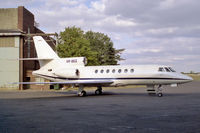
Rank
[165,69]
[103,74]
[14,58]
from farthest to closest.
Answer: [14,58]
[103,74]
[165,69]

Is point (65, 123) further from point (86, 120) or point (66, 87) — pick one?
point (66, 87)

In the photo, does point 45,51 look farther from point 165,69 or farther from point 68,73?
point 165,69

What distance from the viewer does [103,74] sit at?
2216 centimetres

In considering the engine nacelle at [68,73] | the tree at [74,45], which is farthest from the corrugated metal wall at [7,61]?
the engine nacelle at [68,73]

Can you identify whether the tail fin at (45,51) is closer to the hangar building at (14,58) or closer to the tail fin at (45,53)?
the tail fin at (45,53)

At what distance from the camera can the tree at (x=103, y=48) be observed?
5930cm

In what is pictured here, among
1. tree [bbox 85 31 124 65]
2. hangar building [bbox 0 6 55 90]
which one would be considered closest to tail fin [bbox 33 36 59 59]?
hangar building [bbox 0 6 55 90]

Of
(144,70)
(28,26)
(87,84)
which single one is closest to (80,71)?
(87,84)

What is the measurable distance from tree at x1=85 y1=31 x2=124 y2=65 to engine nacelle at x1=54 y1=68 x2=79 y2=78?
34765 millimetres

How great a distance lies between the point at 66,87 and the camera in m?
38.3

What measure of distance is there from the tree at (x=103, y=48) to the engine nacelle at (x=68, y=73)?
34.8m

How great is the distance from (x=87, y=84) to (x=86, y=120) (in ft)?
43.4

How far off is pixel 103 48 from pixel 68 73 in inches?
1565

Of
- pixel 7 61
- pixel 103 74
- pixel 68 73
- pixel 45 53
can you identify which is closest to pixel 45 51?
pixel 45 53
